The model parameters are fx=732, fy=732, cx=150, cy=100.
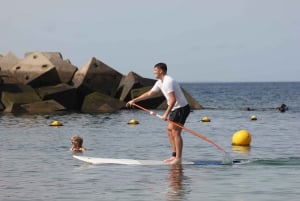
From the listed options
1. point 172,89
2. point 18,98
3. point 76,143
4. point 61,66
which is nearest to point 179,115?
point 172,89

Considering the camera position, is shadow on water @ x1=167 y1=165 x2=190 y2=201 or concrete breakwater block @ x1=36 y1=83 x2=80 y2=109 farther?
concrete breakwater block @ x1=36 y1=83 x2=80 y2=109

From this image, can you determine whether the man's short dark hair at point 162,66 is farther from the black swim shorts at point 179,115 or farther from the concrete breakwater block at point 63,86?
the concrete breakwater block at point 63,86

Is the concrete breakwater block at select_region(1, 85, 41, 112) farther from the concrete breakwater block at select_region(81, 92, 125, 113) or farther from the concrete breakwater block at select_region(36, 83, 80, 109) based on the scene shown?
the concrete breakwater block at select_region(81, 92, 125, 113)

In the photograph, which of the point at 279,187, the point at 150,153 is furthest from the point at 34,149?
the point at 279,187

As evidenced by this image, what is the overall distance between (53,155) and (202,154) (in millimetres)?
3957

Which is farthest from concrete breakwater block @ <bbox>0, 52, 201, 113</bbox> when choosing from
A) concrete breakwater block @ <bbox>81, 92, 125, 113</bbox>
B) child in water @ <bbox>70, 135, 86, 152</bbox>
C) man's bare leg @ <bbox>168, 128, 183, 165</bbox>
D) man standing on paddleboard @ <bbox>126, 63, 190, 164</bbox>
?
man standing on paddleboard @ <bbox>126, 63, 190, 164</bbox>

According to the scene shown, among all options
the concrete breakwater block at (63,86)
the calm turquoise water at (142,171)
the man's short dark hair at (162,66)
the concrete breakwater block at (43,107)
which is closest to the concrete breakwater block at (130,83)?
the concrete breakwater block at (63,86)

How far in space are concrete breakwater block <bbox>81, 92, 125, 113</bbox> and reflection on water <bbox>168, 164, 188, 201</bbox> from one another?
30888mm

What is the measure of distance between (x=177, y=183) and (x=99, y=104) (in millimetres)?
33685

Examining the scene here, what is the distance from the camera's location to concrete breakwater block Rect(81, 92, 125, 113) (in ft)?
154

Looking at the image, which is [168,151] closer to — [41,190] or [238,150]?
[238,150]

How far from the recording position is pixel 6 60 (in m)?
50.9

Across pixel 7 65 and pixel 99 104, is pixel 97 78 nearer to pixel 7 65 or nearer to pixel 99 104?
pixel 99 104

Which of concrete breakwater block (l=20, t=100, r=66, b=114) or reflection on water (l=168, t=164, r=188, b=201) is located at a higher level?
concrete breakwater block (l=20, t=100, r=66, b=114)
